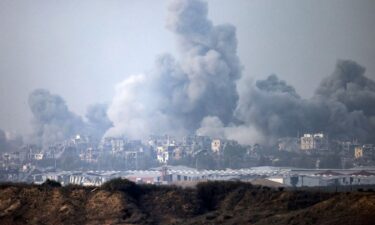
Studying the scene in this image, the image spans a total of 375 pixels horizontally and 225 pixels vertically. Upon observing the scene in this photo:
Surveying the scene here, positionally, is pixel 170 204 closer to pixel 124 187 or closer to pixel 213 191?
pixel 213 191

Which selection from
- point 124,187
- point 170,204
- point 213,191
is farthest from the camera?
point 124,187

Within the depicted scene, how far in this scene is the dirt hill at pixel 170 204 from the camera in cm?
8606

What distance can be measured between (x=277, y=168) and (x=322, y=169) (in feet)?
32.3

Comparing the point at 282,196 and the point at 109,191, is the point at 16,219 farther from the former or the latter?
the point at 282,196

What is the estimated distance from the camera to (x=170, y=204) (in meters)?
98.1

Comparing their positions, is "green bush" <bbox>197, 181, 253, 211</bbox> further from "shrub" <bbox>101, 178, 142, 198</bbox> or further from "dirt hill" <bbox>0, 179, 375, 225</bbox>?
"shrub" <bbox>101, 178, 142, 198</bbox>

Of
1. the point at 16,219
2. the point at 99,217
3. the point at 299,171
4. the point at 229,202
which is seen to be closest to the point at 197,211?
the point at 229,202

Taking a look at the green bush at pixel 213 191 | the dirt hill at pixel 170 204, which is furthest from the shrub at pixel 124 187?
the green bush at pixel 213 191

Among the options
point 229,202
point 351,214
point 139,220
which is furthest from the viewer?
point 229,202

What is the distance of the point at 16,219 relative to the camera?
9750 cm

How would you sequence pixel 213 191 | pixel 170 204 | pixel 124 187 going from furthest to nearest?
pixel 124 187 → pixel 213 191 → pixel 170 204

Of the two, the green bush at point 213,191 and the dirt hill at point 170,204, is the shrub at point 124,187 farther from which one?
the green bush at point 213,191

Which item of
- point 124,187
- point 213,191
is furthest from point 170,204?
point 124,187

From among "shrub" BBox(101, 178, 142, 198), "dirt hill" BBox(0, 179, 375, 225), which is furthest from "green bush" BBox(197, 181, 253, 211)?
"shrub" BBox(101, 178, 142, 198)
